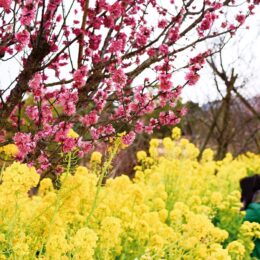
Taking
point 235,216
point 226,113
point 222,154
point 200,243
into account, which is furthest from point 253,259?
point 222,154

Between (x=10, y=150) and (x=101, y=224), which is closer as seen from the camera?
(x=101, y=224)

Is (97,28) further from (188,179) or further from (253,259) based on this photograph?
(188,179)

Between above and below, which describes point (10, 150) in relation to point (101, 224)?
above

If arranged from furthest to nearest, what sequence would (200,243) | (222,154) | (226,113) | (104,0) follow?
(222,154), (226,113), (200,243), (104,0)

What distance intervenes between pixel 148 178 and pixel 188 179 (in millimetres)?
619

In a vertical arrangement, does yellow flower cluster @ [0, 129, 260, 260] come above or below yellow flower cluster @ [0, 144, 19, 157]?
below

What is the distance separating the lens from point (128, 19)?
4277 millimetres

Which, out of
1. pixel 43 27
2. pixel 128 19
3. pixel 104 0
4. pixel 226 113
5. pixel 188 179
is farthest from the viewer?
pixel 226 113

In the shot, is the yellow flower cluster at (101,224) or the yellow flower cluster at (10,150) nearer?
the yellow flower cluster at (101,224)

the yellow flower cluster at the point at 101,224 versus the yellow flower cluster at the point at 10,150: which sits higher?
the yellow flower cluster at the point at 10,150

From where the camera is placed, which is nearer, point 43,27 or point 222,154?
point 43,27

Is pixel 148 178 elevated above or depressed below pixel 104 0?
below

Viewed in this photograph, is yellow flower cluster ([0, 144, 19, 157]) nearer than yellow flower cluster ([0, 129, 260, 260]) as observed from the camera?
No

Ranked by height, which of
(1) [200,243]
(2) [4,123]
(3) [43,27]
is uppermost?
(3) [43,27]
